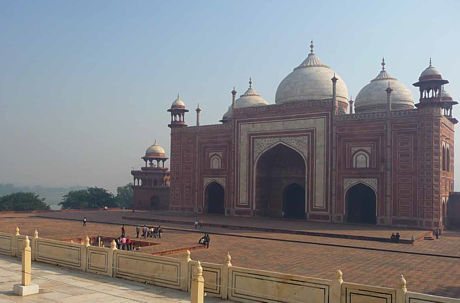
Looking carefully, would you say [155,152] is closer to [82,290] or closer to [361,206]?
[361,206]

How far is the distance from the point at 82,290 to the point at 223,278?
2657mm

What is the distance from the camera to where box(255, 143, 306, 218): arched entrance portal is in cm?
2777

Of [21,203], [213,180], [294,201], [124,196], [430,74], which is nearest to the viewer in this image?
[430,74]

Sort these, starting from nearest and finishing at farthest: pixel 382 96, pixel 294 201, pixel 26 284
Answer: pixel 26 284 → pixel 382 96 → pixel 294 201

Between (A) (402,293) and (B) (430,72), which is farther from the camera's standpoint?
(B) (430,72)

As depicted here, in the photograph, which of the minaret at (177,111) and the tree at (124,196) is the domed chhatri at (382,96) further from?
the tree at (124,196)

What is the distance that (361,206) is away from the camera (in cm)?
2509

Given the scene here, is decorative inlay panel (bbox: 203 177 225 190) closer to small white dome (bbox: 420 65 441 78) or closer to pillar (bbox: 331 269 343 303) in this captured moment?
small white dome (bbox: 420 65 441 78)

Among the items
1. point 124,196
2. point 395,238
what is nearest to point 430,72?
point 395,238

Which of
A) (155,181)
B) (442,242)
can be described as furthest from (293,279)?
(155,181)

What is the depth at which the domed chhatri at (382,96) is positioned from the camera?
27.0 meters

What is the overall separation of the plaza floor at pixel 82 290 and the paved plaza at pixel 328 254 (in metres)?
4.10

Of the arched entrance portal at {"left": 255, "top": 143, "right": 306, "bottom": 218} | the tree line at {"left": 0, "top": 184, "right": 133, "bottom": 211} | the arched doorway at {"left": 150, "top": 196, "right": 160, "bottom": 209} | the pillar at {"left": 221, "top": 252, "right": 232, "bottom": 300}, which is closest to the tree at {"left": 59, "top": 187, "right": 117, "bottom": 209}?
the tree line at {"left": 0, "top": 184, "right": 133, "bottom": 211}

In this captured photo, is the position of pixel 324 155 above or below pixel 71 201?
above
